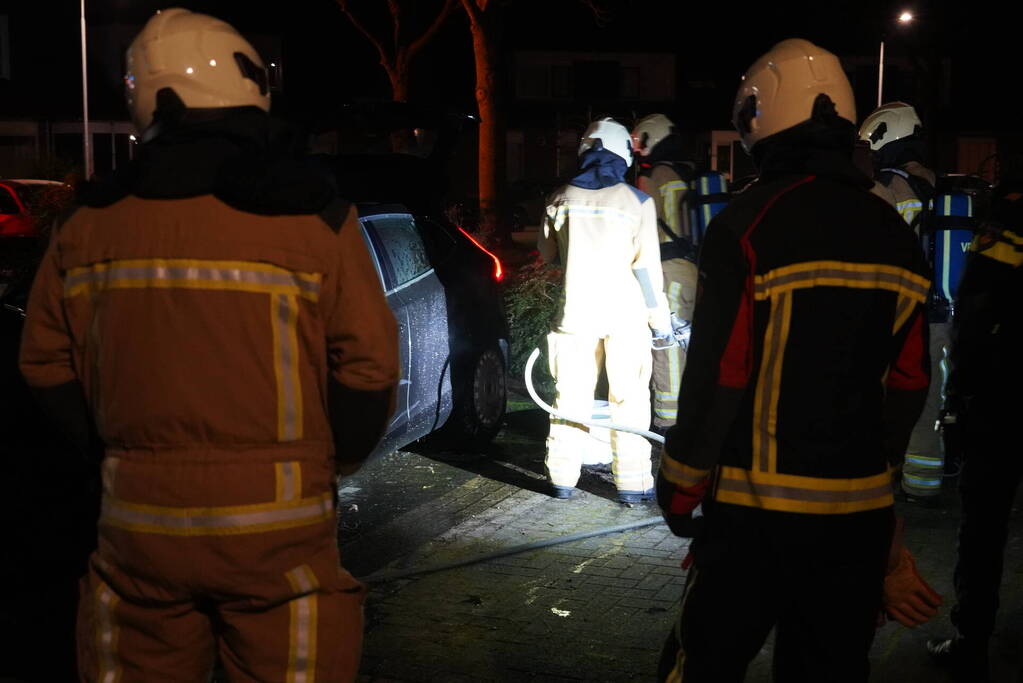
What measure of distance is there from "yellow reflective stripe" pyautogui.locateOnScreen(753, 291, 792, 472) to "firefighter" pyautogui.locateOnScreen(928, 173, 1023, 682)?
5.28 feet

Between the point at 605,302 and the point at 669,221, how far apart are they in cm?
231

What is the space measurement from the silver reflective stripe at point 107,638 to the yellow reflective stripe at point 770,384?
1583 millimetres

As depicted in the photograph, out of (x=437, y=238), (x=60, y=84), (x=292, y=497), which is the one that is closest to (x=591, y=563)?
(x=437, y=238)

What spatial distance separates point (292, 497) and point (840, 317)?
4.65 ft

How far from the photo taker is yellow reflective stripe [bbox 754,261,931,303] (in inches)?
119

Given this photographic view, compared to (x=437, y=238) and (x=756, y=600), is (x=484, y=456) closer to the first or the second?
(x=437, y=238)

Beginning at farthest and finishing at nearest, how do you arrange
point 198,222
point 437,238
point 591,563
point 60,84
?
point 60,84, point 437,238, point 591,563, point 198,222

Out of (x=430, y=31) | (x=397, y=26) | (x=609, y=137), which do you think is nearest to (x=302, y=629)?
(x=609, y=137)

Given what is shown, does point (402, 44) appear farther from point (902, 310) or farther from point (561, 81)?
point (561, 81)

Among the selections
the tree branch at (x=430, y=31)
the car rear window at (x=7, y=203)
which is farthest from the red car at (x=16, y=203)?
the tree branch at (x=430, y=31)

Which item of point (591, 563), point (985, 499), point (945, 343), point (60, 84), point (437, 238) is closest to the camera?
point (985, 499)

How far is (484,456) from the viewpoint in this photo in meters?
8.49

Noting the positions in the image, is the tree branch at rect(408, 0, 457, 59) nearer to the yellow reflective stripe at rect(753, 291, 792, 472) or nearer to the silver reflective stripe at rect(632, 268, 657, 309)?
the silver reflective stripe at rect(632, 268, 657, 309)

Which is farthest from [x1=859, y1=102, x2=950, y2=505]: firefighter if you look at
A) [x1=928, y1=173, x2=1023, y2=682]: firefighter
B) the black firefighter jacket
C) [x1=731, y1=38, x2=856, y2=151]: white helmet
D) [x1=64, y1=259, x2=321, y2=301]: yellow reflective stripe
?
[x1=64, y1=259, x2=321, y2=301]: yellow reflective stripe
